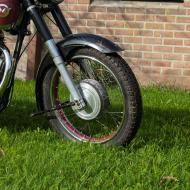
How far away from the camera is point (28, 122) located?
5.21 m

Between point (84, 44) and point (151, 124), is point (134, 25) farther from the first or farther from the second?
point (84, 44)

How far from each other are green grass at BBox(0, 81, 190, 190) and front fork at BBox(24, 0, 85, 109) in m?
0.36

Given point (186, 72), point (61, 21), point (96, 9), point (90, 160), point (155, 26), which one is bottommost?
point (186, 72)

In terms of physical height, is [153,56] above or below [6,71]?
below

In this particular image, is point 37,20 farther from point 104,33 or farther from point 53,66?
point 104,33

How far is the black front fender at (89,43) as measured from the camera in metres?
4.14

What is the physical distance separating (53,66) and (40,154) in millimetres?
715

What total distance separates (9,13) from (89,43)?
65cm

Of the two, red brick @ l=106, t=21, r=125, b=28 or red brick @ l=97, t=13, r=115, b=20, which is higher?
red brick @ l=97, t=13, r=115, b=20

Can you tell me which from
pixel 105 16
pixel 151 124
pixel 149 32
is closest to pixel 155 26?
pixel 149 32

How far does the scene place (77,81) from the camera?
14.5ft

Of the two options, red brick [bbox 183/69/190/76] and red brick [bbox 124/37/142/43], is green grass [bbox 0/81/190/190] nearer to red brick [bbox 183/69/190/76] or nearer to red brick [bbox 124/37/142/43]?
red brick [bbox 183/69/190/76]

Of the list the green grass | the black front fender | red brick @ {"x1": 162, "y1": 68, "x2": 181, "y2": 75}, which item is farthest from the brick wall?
the black front fender

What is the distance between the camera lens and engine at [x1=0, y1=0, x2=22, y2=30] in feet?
14.3
